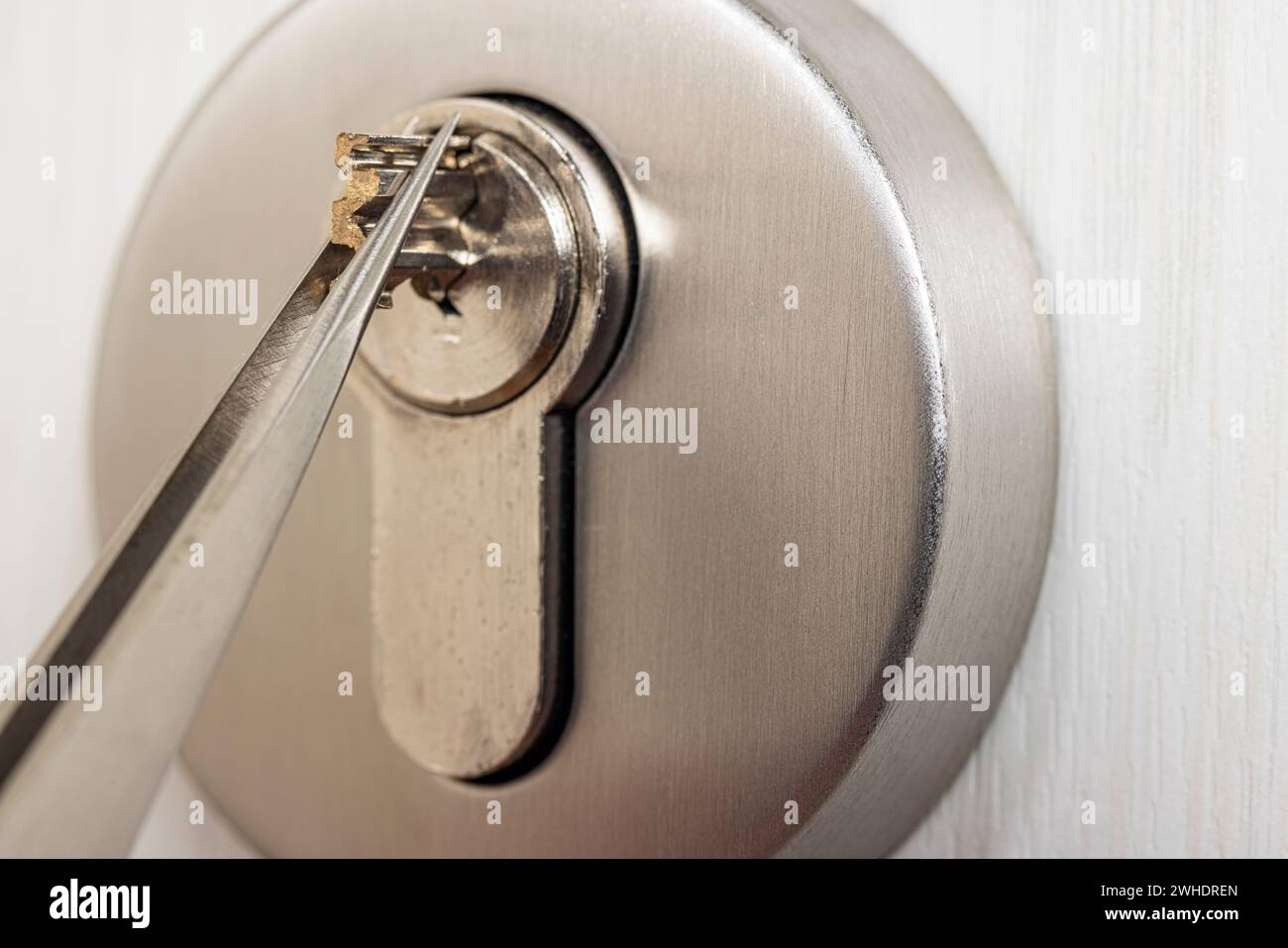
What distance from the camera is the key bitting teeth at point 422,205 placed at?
0.29 m

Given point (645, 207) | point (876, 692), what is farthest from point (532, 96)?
point (876, 692)

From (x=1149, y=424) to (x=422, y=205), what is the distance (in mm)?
192

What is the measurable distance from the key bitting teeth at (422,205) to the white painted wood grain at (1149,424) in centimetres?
12

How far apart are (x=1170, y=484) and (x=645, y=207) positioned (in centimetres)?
15

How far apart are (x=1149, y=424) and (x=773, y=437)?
0.33 feet

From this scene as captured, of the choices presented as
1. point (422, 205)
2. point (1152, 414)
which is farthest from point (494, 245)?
point (1152, 414)

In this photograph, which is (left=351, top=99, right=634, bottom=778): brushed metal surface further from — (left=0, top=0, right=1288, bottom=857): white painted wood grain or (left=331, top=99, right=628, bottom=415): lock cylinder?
(left=0, top=0, right=1288, bottom=857): white painted wood grain

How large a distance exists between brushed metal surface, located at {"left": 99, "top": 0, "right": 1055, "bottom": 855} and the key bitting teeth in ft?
0.12

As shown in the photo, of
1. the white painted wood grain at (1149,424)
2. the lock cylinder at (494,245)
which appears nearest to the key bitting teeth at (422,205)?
the lock cylinder at (494,245)

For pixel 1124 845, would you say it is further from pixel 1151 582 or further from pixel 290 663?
pixel 290 663

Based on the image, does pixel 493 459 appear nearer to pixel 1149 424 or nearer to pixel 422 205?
pixel 422 205

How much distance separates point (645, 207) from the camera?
1.06 feet

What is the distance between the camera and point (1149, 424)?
33 cm

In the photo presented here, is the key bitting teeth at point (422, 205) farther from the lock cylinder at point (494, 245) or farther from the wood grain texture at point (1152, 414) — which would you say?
the wood grain texture at point (1152, 414)
